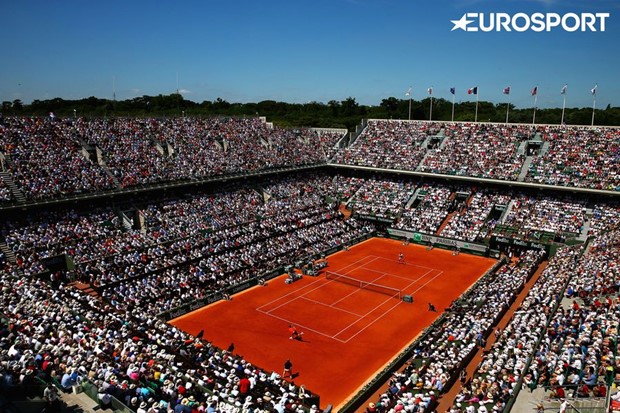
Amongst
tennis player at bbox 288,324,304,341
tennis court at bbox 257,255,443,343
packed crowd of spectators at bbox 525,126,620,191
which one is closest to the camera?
tennis player at bbox 288,324,304,341

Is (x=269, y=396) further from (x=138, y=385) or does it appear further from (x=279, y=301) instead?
(x=279, y=301)

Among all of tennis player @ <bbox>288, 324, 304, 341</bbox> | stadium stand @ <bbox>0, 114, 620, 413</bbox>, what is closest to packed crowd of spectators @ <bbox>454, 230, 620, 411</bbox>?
stadium stand @ <bbox>0, 114, 620, 413</bbox>

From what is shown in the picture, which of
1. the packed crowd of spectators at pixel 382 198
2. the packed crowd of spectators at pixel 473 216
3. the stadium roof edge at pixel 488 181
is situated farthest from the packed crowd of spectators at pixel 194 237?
the packed crowd of spectators at pixel 473 216

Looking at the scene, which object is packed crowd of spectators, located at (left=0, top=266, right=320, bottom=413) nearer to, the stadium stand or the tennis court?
the stadium stand

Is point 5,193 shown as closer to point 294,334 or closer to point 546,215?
point 294,334

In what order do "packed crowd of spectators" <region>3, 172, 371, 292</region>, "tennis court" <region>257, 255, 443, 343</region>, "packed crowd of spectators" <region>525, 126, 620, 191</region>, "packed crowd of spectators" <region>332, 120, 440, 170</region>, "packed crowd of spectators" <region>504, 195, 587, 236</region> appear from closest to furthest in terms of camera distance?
"tennis court" <region>257, 255, 443, 343</region> < "packed crowd of spectators" <region>3, 172, 371, 292</region> < "packed crowd of spectators" <region>504, 195, 587, 236</region> < "packed crowd of spectators" <region>525, 126, 620, 191</region> < "packed crowd of spectators" <region>332, 120, 440, 170</region>

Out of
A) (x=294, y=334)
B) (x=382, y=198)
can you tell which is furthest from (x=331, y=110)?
(x=294, y=334)
